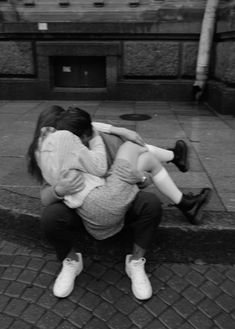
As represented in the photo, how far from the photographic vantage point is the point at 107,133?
2805 mm

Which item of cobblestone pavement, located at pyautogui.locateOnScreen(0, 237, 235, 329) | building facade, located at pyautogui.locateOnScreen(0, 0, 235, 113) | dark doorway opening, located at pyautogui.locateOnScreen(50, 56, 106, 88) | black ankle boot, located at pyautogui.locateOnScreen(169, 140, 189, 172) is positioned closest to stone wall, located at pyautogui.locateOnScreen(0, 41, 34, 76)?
building facade, located at pyautogui.locateOnScreen(0, 0, 235, 113)

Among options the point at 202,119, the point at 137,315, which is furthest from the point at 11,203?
the point at 202,119

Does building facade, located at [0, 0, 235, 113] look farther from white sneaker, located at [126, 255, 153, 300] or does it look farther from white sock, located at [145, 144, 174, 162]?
white sneaker, located at [126, 255, 153, 300]

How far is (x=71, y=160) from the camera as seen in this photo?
246cm

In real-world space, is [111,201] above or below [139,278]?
above

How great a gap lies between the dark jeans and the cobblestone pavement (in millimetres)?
254

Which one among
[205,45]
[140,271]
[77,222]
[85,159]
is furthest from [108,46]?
[140,271]

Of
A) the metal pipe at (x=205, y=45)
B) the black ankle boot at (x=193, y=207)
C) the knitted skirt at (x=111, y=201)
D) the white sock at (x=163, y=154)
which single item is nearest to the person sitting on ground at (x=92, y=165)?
the knitted skirt at (x=111, y=201)

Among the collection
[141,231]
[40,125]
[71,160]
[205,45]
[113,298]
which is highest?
[205,45]

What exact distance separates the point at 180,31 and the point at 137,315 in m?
5.89

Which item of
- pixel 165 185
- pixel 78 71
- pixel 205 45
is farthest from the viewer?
pixel 78 71

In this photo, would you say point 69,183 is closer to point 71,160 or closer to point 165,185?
point 71,160

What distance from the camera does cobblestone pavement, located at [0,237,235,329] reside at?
2.34 m

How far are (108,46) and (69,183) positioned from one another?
215 inches
